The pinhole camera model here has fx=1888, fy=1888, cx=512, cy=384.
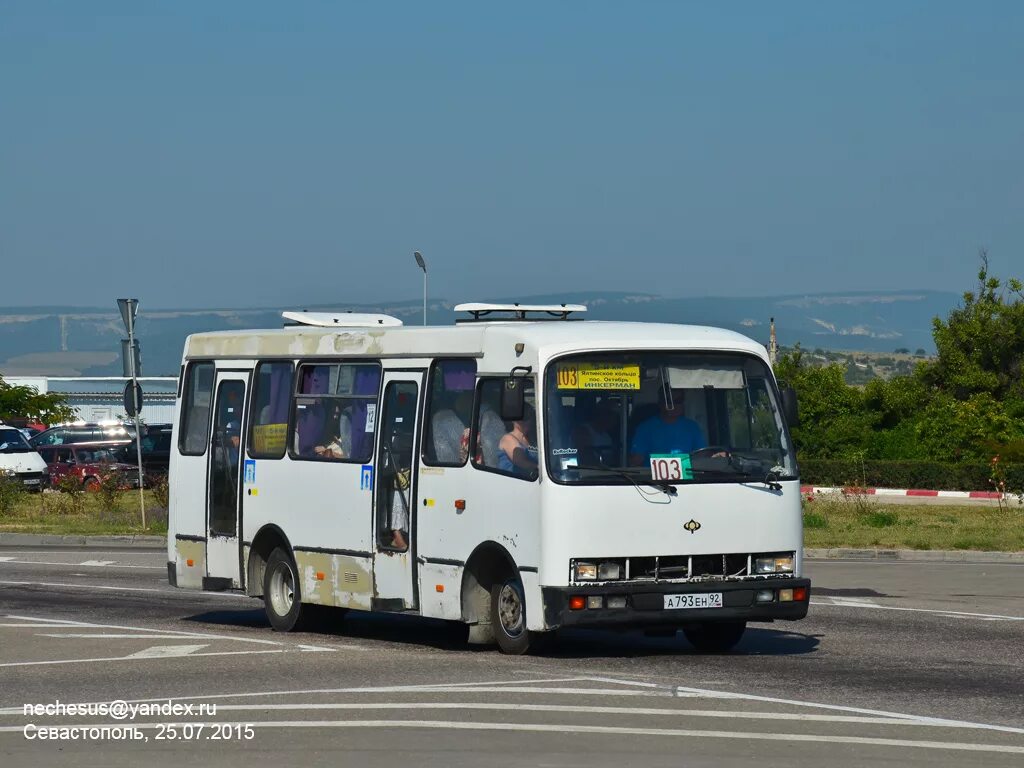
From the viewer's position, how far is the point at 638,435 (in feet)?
46.1

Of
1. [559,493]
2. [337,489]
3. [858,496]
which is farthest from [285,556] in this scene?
[858,496]

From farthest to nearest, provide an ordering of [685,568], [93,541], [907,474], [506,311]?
[907,474] → [93,541] → [506,311] → [685,568]

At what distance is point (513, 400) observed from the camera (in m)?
13.9

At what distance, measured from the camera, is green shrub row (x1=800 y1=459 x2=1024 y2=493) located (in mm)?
42925

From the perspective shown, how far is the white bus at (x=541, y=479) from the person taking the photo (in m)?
13.8

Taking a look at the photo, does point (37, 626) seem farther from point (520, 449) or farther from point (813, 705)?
point (813, 705)

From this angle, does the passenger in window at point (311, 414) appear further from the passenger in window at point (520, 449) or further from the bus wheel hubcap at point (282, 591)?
the passenger in window at point (520, 449)

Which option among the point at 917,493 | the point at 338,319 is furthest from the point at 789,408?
the point at 917,493

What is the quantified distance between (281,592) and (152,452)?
107 ft

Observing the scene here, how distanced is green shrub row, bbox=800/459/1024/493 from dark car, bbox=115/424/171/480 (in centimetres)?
1652

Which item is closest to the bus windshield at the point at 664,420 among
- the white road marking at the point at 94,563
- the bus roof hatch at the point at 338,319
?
the bus roof hatch at the point at 338,319

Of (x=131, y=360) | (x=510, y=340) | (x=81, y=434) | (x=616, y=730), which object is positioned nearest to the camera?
(x=616, y=730)

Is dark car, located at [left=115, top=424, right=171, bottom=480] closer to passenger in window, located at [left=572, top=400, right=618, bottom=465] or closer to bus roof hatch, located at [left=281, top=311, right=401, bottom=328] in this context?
bus roof hatch, located at [left=281, top=311, right=401, bottom=328]

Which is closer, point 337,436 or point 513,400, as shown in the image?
point 513,400
